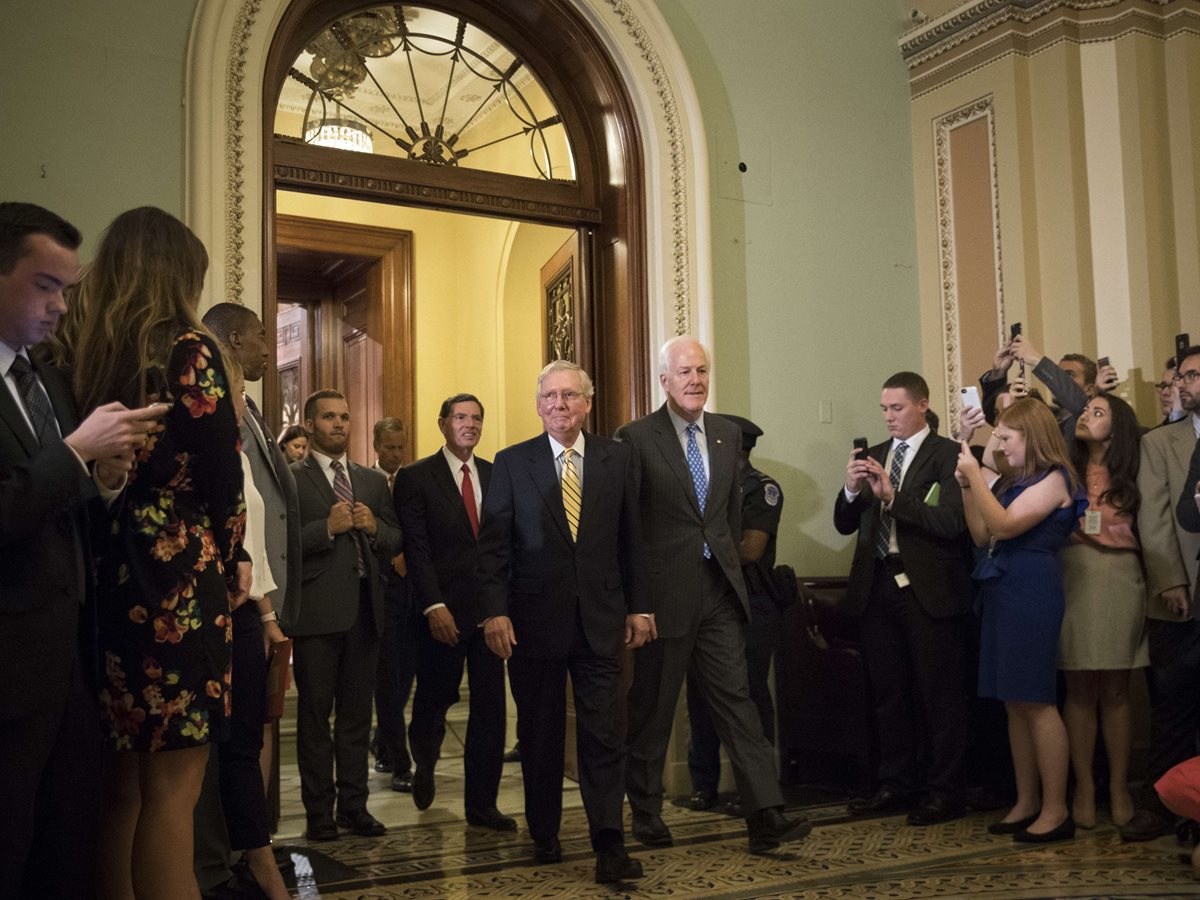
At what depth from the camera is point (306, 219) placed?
25.7ft

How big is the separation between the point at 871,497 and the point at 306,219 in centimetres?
476

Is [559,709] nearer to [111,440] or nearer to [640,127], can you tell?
[111,440]

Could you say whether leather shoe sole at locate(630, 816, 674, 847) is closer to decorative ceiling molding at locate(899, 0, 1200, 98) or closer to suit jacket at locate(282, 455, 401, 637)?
suit jacket at locate(282, 455, 401, 637)

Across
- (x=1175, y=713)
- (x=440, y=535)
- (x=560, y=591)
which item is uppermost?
(x=440, y=535)

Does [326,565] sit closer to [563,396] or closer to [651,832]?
[563,396]

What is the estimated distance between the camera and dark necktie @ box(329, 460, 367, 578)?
414cm

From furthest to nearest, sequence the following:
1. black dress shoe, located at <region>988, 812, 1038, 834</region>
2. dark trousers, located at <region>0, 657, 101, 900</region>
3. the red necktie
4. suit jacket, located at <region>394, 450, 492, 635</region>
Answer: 1. the red necktie
2. suit jacket, located at <region>394, 450, 492, 635</region>
3. black dress shoe, located at <region>988, 812, 1038, 834</region>
4. dark trousers, located at <region>0, 657, 101, 900</region>

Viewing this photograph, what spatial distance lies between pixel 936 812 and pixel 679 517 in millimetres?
1430

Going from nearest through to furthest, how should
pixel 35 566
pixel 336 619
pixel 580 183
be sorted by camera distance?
pixel 35 566, pixel 336 619, pixel 580 183

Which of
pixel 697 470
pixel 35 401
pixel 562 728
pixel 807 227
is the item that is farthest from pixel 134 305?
pixel 807 227

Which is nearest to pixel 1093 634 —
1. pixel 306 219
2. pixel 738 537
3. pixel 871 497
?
pixel 871 497

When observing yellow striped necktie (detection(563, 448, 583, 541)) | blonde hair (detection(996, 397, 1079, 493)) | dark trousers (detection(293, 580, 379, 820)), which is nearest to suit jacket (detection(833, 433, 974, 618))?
blonde hair (detection(996, 397, 1079, 493))

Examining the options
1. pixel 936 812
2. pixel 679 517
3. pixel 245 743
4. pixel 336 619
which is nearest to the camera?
pixel 245 743

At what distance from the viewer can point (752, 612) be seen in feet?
15.4
